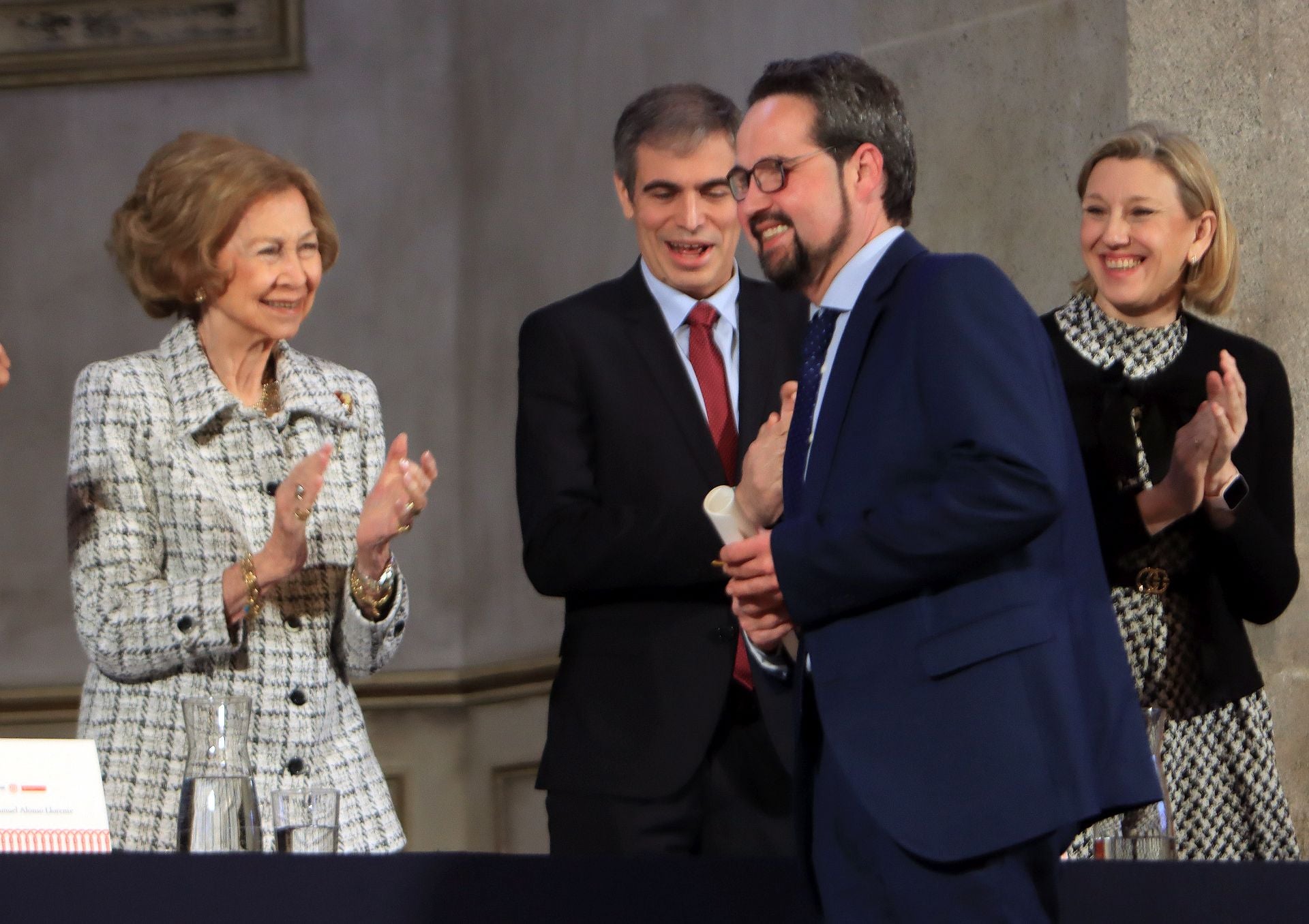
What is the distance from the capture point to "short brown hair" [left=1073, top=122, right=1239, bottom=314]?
256 centimetres

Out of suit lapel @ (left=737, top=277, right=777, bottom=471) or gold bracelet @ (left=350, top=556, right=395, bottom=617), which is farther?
suit lapel @ (left=737, top=277, right=777, bottom=471)

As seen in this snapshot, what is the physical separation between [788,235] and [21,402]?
354 cm

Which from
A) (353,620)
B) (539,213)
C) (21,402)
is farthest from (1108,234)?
(21,402)

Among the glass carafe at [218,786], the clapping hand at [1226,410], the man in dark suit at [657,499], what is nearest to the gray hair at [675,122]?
the man in dark suit at [657,499]

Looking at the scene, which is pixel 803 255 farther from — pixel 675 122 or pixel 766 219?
pixel 675 122

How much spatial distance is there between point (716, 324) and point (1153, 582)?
2.37 feet

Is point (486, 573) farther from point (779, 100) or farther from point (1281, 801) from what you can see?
point (779, 100)

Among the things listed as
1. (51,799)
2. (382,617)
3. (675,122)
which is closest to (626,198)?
(675,122)

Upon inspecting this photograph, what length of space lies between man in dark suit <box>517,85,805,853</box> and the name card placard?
2.21 ft

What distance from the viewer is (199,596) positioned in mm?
2172

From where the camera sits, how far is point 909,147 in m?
1.73

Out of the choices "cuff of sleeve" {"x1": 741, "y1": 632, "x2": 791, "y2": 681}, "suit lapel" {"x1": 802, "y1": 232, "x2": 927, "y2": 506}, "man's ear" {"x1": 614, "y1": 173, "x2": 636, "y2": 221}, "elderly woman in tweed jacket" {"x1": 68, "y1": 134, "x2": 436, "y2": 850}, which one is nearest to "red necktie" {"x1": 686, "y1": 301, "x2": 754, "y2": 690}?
"man's ear" {"x1": 614, "y1": 173, "x2": 636, "y2": 221}

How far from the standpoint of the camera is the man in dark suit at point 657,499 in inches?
86.1

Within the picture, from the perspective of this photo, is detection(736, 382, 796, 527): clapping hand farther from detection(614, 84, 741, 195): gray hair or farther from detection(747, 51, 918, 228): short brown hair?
detection(614, 84, 741, 195): gray hair
